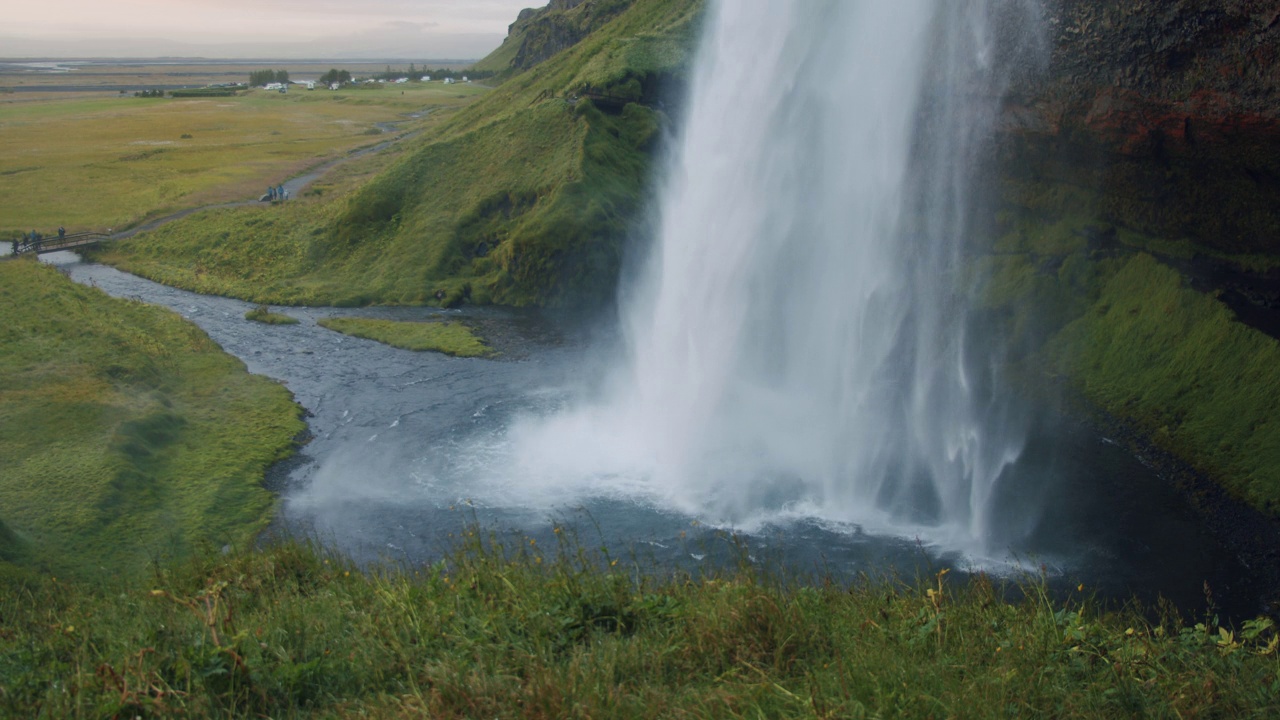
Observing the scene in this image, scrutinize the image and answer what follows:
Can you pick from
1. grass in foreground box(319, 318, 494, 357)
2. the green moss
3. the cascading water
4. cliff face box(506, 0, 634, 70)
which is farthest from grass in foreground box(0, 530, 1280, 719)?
cliff face box(506, 0, 634, 70)

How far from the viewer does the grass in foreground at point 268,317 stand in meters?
A: 33.3

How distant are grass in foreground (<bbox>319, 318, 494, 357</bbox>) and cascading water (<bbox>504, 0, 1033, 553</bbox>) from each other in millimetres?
5326

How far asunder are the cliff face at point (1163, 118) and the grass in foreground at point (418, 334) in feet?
58.2

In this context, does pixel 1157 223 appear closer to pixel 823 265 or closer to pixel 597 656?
pixel 823 265

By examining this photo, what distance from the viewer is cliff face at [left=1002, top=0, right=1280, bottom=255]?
19500mm

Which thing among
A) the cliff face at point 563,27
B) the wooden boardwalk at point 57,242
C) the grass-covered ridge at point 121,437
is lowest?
the grass-covered ridge at point 121,437

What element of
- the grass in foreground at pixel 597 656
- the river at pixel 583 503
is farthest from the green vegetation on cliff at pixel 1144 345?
the grass in foreground at pixel 597 656

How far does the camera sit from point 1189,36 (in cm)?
2031

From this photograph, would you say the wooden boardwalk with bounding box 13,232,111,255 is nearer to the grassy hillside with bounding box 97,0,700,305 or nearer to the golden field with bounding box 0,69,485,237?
the golden field with bounding box 0,69,485,237

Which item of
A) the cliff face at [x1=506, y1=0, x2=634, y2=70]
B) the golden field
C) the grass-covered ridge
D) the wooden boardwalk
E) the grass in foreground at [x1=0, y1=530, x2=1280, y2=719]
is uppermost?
the cliff face at [x1=506, y1=0, x2=634, y2=70]

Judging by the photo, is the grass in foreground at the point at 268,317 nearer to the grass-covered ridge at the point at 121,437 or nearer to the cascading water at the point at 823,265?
the grass-covered ridge at the point at 121,437

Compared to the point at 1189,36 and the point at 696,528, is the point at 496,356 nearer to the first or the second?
the point at 696,528

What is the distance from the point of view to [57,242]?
43.3 meters

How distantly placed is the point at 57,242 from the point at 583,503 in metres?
36.9
